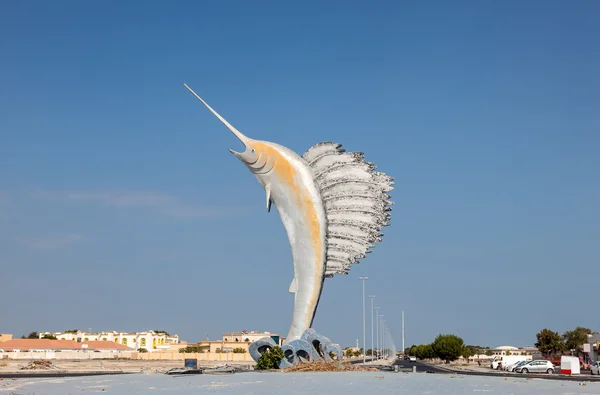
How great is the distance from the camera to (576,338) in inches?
3423

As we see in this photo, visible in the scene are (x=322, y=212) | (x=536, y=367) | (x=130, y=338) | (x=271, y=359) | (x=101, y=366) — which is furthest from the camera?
(x=130, y=338)

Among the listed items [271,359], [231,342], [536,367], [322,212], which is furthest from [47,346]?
[322,212]

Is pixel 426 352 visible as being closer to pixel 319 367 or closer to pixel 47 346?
pixel 47 346

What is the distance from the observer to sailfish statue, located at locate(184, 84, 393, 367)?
30.7 meters

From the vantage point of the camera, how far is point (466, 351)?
94812mm

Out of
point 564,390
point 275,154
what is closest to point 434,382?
point 564,390

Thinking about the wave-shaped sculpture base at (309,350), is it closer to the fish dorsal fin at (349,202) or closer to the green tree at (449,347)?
the fish dorsal fin at (349,202)

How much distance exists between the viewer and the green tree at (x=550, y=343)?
85.3 m

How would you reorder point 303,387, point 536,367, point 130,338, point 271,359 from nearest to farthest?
point 303,387 → point 271,359 → point 536,367 → point 130,338

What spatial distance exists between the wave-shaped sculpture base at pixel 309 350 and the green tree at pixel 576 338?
2366 inches

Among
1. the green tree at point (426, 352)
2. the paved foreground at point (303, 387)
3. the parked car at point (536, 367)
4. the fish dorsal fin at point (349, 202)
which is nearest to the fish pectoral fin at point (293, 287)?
the fish dorsal fin at point (349, 202)

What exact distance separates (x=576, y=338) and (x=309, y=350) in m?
67.9

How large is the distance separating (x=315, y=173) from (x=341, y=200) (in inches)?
66.8

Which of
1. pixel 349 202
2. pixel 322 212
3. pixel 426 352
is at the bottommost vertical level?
pixel 426 352
